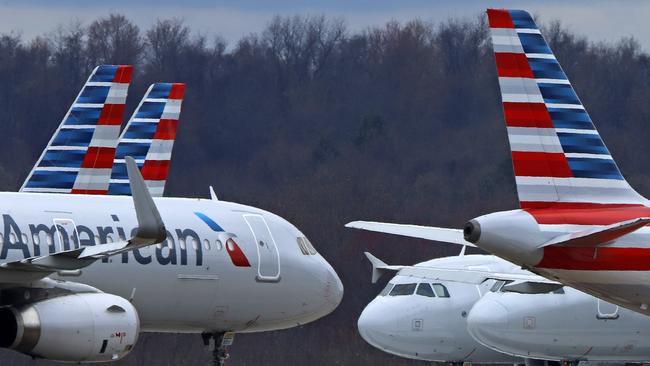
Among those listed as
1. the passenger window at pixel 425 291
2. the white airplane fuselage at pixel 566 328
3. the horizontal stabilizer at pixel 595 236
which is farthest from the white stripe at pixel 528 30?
the passenger window at pixel 425 291

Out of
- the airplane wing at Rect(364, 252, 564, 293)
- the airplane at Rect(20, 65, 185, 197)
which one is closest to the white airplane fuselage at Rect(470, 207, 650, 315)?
the airplane wing at Rect(364, 252, 564, 293)

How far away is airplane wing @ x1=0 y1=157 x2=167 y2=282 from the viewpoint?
2092 cm

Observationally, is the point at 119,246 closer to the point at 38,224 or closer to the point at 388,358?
the point at 38,224

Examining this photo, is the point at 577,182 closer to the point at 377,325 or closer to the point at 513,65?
the point at 513,65

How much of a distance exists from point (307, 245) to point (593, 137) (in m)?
6.74

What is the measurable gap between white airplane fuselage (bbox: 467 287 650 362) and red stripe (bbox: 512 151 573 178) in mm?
7972

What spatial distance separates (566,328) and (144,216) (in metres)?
11.4

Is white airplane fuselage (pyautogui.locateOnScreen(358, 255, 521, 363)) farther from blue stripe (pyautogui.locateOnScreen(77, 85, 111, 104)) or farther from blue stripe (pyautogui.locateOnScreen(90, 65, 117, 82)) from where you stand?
blue stripe (pyautogui.locateOnScreen(90, 65, 117, 82))

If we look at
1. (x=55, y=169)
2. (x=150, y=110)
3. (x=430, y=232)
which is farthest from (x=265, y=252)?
(x=150, y=110)

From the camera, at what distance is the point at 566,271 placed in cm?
2236

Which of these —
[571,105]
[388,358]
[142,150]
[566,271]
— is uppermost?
Answer: [571,105]

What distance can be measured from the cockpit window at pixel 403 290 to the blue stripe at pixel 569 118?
10.6 m

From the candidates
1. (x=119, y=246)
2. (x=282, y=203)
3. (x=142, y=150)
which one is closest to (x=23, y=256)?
(x=119, y=246)

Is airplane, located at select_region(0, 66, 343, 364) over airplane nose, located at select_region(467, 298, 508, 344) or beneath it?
over
